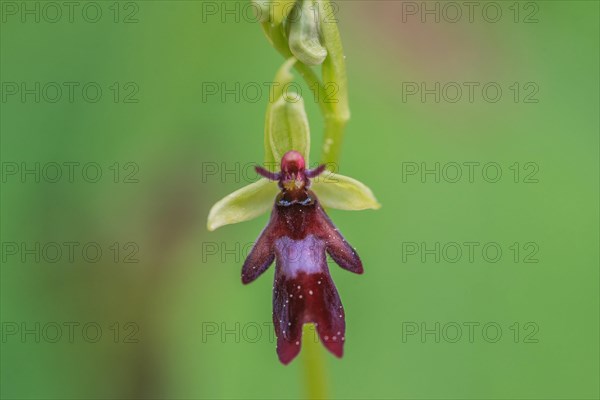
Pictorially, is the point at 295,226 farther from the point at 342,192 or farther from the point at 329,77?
the point at 329,77

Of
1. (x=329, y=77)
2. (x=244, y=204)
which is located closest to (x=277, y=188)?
(x=244, y=204)

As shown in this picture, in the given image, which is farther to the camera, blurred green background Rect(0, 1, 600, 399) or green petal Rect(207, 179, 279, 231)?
blurred green background Rect(0, 1, 600, 399)

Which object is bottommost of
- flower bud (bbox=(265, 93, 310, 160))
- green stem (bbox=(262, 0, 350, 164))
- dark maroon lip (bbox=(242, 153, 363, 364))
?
dark maroon lip (bbox=(242, 153, 363, 364))

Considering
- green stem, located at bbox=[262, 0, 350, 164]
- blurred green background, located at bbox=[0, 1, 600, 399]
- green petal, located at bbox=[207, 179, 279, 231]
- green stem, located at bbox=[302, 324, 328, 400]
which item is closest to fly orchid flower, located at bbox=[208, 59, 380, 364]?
green petal, located at bbox=[207, 179, 279, 231]

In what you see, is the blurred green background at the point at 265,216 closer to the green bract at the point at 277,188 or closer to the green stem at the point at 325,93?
the green stem at the point at 325,93

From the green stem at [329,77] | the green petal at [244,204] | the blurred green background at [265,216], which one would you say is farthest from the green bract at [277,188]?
the blurred green background at [265,216]

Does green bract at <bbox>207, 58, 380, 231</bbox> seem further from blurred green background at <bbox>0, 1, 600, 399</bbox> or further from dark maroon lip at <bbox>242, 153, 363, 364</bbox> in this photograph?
blurred green background at <bbox>0, 1, 600, 399</bbox>

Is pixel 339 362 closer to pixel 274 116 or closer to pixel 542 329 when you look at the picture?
pixel 542 329
